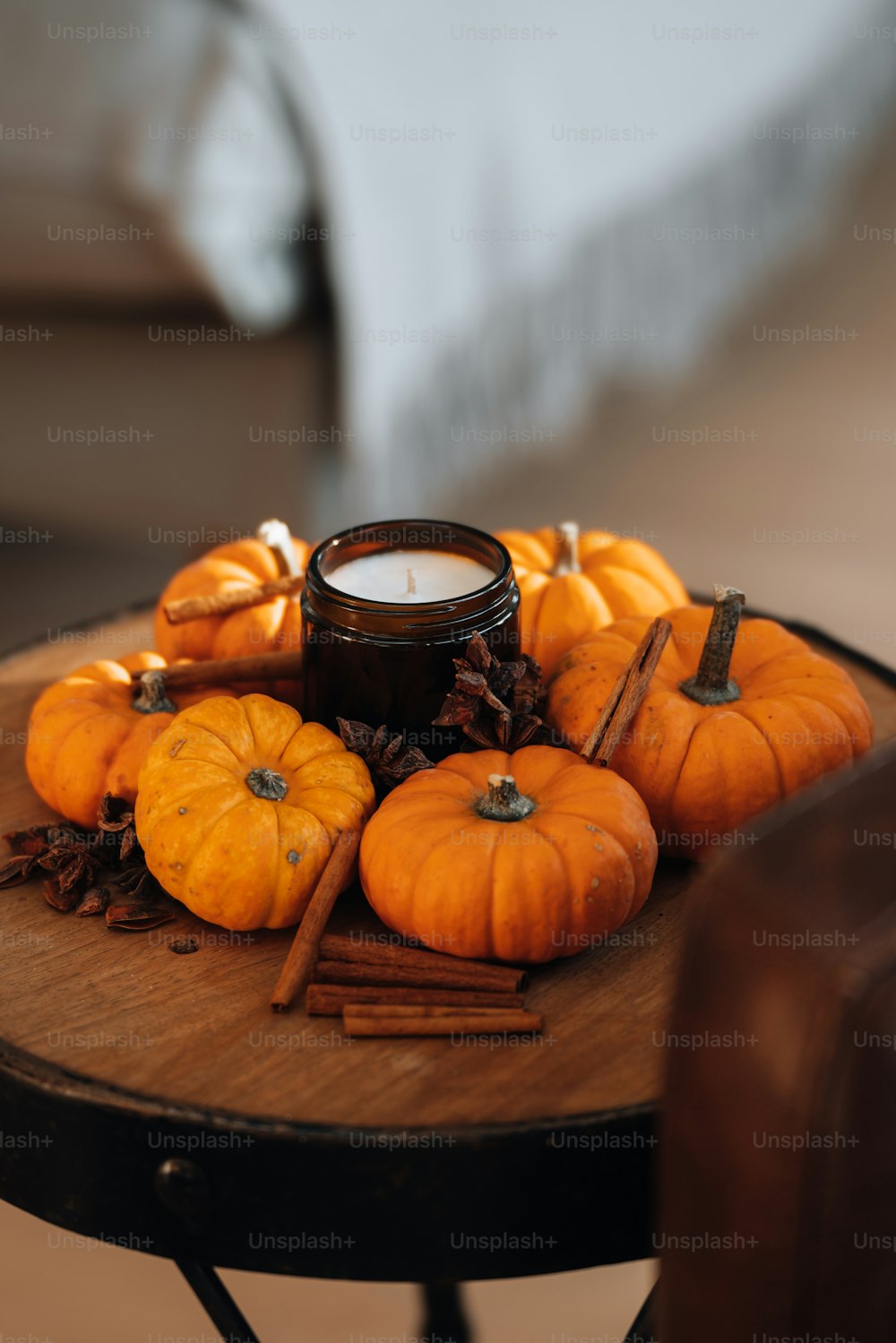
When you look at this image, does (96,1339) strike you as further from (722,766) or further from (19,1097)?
(722,766)

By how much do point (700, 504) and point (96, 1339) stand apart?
93.0 inches

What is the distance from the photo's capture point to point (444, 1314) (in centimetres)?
150

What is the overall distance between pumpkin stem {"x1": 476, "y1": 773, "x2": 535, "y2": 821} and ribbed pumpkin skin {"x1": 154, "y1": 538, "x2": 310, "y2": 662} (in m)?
0.34

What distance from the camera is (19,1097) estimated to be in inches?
35.2

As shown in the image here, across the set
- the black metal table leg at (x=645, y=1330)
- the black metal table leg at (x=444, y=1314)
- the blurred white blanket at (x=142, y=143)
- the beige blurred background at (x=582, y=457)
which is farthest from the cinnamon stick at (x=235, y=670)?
the blurred white blanket at (x=142, y=143)

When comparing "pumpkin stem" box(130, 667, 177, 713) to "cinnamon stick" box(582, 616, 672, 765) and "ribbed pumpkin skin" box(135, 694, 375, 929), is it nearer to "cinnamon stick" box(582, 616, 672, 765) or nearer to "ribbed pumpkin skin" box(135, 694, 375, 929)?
"ribbed pumpkin skin" box(135, 694, 375, 929)

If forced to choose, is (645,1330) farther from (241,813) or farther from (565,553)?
(565,553)

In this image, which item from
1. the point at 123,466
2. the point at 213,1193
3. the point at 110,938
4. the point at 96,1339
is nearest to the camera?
the point at 213,1193

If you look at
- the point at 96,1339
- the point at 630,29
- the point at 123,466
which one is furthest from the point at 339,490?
the point at 96,1339

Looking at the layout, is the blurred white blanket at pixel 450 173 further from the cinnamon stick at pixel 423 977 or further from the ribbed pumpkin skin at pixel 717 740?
the cinnamon stick at pixel 423 977

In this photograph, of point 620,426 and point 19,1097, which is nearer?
point 19,1097

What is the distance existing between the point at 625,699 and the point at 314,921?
1.03 ft

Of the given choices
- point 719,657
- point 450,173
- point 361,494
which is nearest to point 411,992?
point 719,657

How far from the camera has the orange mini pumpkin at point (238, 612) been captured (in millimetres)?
1321
